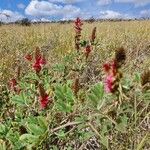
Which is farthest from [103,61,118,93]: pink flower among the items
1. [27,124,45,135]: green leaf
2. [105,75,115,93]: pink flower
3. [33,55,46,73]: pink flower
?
[33,55,46,73]: pink flower

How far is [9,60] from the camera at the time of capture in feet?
18.9

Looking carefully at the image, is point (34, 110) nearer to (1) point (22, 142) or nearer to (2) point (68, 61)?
(1) point (22, 142)

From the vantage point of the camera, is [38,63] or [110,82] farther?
[38,63]

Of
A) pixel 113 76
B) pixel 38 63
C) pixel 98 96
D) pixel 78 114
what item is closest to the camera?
pixel 113 76

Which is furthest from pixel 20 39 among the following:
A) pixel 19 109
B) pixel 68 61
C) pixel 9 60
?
pixel 19 109

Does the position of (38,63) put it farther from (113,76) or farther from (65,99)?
(113,76)

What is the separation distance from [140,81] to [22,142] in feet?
2.03

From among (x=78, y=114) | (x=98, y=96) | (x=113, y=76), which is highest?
(x=113, y=76)

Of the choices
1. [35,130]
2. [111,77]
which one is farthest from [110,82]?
[35,130]

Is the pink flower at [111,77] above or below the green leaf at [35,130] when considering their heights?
above

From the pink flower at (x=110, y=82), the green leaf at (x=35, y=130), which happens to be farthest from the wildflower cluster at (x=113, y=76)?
the green leaf at (x=35, y=130)

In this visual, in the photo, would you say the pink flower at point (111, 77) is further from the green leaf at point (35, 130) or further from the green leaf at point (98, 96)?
the green leaf at point (35, 130)

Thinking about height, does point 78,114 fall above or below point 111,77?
below

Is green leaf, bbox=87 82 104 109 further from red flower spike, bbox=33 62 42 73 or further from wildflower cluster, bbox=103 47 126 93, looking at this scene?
red flower spike, bbox=33 62 42 73
